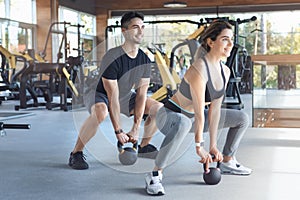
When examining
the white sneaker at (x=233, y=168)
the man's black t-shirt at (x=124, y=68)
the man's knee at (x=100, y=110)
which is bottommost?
the white sneaker at (x=233, y=168)

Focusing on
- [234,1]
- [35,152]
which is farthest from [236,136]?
[234,1]

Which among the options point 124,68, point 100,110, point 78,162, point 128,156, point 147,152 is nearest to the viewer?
point 124,68

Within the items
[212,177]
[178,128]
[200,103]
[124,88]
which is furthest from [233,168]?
[124,88]

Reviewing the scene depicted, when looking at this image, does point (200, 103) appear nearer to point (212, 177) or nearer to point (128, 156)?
point (212, 177)

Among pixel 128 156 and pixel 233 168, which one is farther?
pixel 128 156

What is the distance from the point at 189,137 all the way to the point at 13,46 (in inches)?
297

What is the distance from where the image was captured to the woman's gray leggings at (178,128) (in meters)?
2.27

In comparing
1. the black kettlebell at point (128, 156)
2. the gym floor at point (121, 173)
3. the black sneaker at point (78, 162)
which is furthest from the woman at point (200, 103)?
the black sneaker at point (78, 162)

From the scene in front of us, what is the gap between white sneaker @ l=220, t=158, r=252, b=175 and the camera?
2.58m

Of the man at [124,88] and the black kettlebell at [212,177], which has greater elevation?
the man at [124,88]

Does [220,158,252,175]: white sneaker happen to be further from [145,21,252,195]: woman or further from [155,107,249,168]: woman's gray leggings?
[145,21,252,195]: woman

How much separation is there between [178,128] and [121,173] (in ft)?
2.01

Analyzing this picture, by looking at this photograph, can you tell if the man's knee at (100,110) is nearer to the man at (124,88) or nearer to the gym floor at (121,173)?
the man at (124,88)

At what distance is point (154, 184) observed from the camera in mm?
2209
